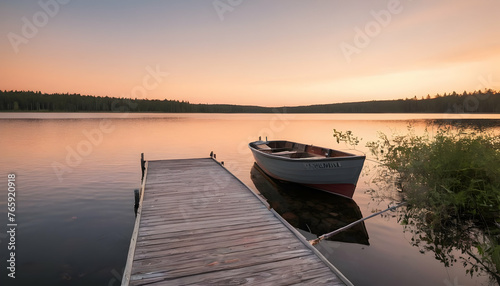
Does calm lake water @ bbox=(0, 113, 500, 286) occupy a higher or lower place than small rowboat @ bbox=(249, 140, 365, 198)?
lower

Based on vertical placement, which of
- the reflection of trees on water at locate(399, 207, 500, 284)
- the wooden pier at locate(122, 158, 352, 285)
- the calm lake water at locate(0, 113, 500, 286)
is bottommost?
the calm lake water at locate(0, 113, 500, 286)

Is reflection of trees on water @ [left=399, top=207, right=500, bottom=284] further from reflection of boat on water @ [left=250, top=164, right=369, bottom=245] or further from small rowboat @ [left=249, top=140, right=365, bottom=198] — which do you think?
small rowboat @ [left=249, top=140, right=365, bottom=198]

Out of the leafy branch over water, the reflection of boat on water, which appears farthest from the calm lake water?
the leafy branch over water

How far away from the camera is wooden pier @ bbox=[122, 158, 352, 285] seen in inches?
146

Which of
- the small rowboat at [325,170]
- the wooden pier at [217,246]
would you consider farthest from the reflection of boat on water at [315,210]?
the wooden pier at [217,246]

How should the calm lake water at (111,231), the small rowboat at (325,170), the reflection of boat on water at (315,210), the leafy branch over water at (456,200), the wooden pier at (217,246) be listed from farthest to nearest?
the small rowboat at (325,170)
the reflection of boat on water at (315,210)
the leafy branch over water at (456,200)
the calm lake water at (111,231)
the wooden pier at (217,246)

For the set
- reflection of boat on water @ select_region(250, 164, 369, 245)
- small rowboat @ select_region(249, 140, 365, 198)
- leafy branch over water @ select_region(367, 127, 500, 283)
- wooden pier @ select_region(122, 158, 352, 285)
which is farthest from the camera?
small rowboat @ select_region(249, 140, 365, 198)

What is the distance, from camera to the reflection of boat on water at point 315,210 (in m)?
8.09

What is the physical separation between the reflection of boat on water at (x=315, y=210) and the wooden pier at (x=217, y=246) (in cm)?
244

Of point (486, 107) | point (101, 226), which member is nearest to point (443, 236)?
point (101, 226)

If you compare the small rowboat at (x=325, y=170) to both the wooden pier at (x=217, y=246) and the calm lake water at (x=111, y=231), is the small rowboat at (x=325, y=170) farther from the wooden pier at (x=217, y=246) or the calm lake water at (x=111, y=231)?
the wooden pier at (x=217, y=246)

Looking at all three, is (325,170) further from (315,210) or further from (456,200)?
(456,200)

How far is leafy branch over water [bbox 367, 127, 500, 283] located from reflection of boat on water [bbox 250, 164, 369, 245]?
1.73 m

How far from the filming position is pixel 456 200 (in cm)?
736
